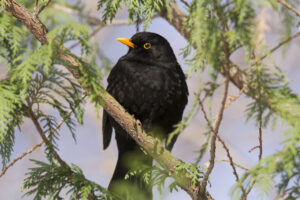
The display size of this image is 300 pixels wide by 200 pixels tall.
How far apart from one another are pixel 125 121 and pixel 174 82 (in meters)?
0.87

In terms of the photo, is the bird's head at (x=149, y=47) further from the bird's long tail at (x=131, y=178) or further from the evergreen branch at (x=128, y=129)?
the evergreen branch at (x=128, y=129)

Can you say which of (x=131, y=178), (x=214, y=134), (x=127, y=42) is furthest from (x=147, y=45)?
(x=214, y=134)

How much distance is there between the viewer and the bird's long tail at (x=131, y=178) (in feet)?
9.16

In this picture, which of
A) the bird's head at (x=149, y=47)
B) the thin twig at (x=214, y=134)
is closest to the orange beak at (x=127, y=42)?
the bird's head at (x=149, y=47)

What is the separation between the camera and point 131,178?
3.40 meters

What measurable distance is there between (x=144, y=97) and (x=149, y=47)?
69cm

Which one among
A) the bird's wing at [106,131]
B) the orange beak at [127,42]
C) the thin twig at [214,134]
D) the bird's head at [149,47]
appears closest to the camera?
the thin twig at [214,134]

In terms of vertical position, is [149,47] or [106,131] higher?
[149,47]

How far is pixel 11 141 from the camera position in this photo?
8.50 feet

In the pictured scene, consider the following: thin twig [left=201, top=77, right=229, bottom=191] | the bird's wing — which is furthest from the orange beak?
thin twig [left=201, top=77, right=229, bottom=191]

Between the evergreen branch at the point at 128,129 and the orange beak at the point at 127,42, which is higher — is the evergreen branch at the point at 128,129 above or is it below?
below

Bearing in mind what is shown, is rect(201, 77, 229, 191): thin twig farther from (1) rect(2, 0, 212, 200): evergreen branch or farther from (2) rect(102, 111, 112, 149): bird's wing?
(2) rect(102, 111, 112, 149): bird's wing

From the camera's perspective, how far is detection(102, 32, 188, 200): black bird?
338cm

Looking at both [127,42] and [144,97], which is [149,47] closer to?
[127,42]
